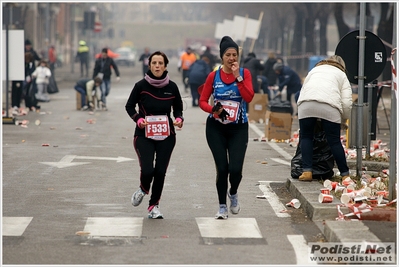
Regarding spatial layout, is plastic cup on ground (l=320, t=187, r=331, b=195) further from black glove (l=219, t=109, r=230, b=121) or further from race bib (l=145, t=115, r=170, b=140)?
race bib (l=145, t=115, r=170, b=140)

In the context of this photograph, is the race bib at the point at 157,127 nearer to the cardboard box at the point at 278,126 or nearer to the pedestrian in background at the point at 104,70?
the cardboard box at the point at 278,126

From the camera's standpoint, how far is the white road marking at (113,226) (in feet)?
27.5

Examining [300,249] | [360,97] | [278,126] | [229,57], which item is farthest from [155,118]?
[278,126]

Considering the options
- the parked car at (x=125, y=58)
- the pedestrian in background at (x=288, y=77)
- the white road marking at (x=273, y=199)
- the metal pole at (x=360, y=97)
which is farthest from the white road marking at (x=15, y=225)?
the parked car at (x=125, y=58)

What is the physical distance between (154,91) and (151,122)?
0.28 m

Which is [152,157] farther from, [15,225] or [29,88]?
[29,88]

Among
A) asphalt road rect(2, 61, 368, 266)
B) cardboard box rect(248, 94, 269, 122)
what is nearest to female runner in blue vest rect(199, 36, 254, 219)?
asphalt road rect(2, 61, 368, 266)

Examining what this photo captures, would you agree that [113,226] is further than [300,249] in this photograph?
Yes

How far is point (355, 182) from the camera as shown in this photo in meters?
10.9

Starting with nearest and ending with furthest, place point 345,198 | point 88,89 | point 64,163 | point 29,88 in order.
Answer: point 345,198, point 64,163, point 88,89, point 29,88

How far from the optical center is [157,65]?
359 inches

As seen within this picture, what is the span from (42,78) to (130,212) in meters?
19.8

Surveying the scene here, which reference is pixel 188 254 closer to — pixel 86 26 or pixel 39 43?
pixel 86 26

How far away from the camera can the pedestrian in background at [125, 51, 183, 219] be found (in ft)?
30.1
